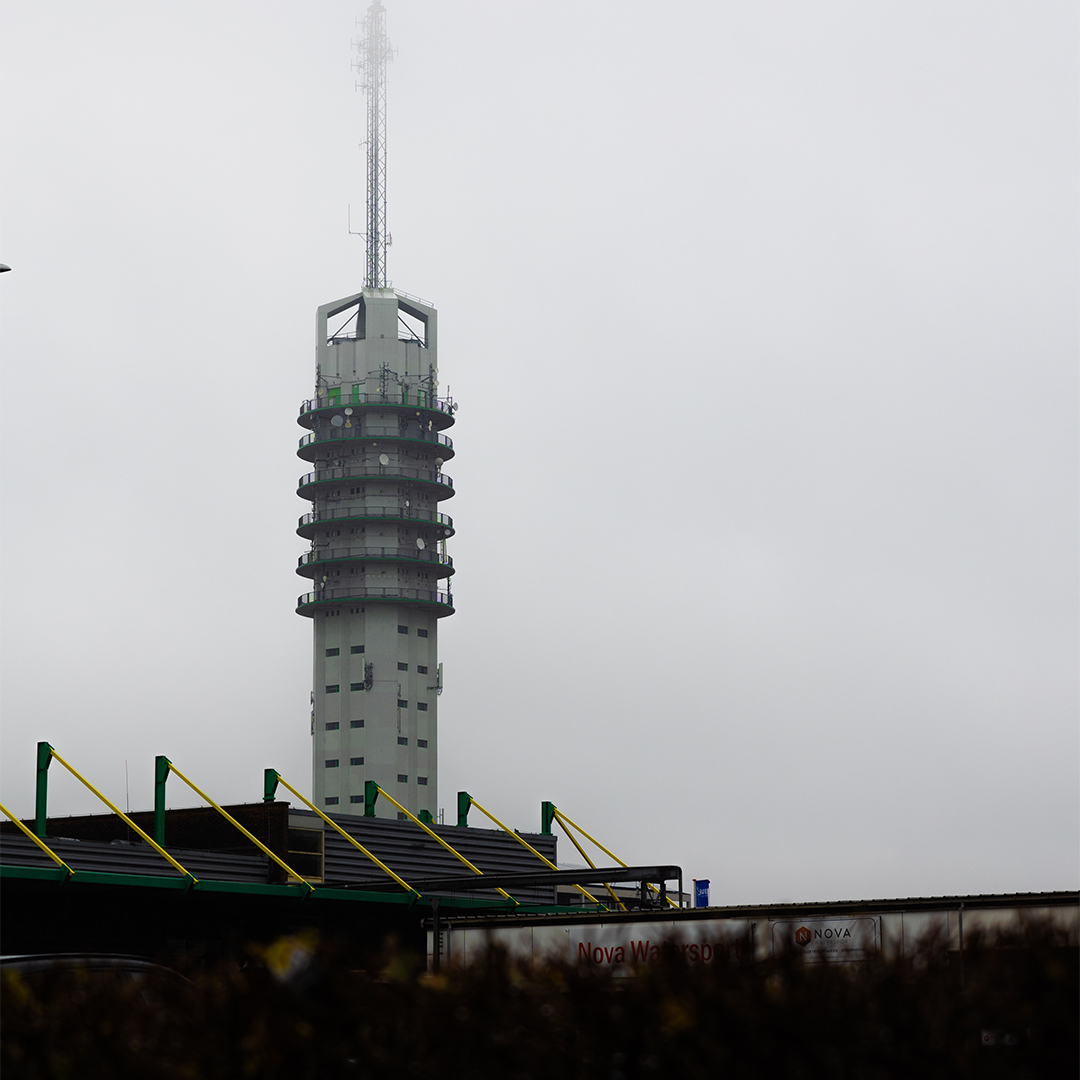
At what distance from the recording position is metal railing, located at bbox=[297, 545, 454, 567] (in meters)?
100

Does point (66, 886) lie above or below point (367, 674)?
below

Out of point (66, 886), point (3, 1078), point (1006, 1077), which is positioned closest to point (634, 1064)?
point (1006, 1077)

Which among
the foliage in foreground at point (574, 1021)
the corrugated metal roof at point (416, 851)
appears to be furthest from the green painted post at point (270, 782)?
the foliage in foreground at point (574, 1021)

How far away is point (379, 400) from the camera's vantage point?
3996 inches

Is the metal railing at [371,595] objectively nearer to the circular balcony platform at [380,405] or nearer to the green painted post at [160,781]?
the circular balcony platform at [380,405]

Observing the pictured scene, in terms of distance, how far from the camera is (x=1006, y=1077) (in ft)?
16.1

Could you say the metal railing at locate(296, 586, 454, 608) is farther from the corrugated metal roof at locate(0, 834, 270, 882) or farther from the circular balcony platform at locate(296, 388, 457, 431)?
the corrugated metal roof at locate(0, 834, 270, 882)

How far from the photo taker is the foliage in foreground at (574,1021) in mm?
5062

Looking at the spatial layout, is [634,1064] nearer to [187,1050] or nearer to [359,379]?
[187,1050]

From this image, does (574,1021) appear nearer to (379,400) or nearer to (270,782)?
(270,782)

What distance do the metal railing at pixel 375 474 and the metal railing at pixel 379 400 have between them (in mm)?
4287

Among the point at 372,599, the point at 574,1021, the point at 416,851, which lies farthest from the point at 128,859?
the point at 372,599

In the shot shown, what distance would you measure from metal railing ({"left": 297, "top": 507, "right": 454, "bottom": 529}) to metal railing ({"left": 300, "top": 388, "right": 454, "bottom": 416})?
703cm

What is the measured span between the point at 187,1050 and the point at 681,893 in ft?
113
